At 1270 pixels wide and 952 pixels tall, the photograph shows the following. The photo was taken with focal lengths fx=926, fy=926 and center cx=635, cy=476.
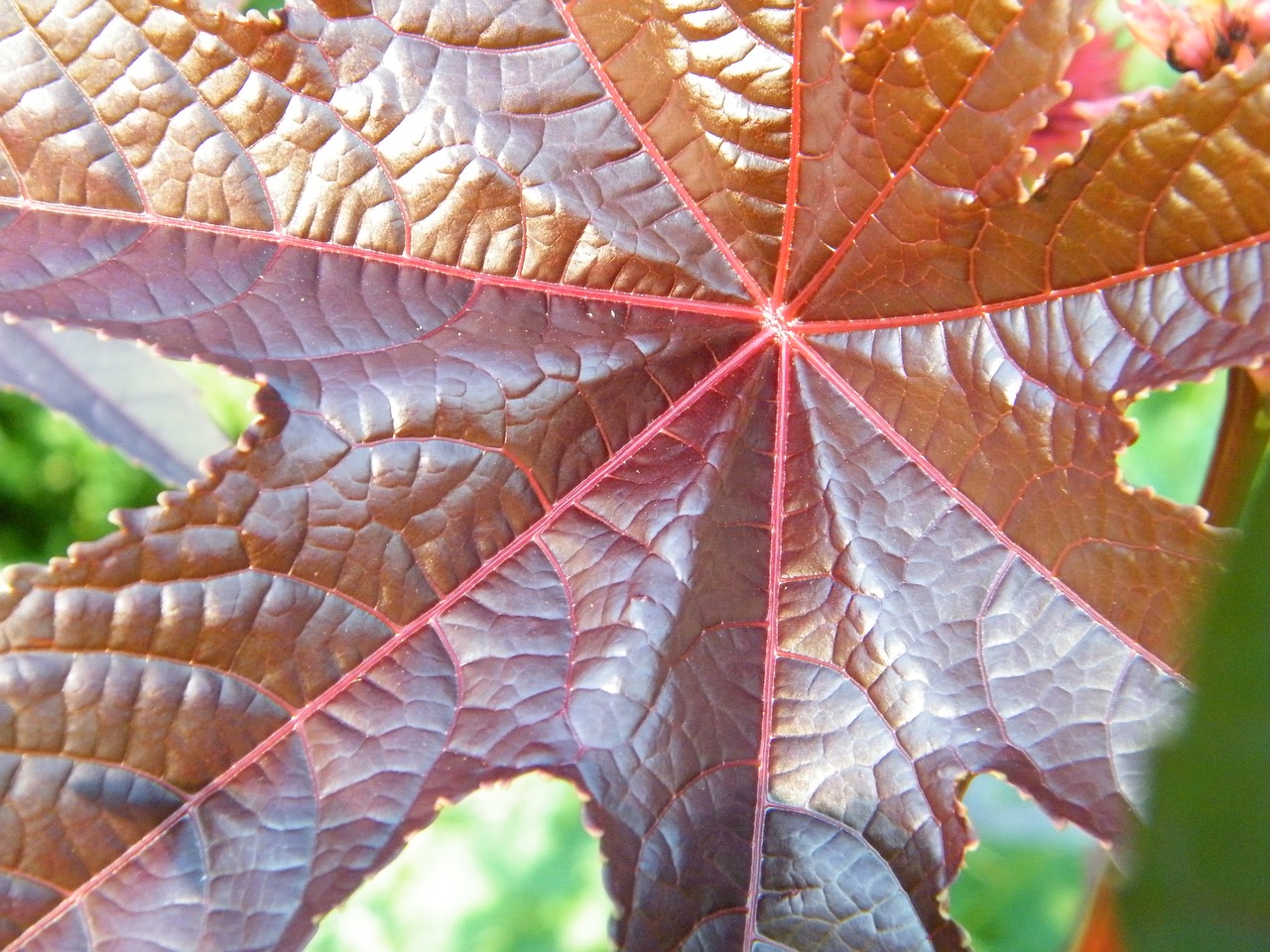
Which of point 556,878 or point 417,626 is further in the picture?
point 556,878

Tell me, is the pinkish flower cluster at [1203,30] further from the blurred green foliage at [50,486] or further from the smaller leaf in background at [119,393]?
the blurred green foliage at [50,486]

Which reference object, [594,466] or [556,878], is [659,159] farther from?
[556,878]

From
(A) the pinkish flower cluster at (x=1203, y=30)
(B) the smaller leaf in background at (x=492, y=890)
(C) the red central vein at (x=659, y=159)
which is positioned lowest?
(B) the smaller leaf in background at (x=492, y=890)

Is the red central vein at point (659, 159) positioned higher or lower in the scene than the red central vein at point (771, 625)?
higher

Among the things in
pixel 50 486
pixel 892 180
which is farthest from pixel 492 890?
pixel 50 486

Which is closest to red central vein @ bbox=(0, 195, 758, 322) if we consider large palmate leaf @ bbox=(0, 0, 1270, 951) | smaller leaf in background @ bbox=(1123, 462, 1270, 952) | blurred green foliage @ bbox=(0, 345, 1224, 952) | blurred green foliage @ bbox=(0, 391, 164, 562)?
large palmate leaf @ bbox=(0, 0, 1270, 951)

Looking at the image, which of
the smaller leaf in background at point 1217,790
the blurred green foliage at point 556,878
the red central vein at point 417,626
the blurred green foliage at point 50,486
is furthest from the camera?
the blurred green foliage at point 50,486

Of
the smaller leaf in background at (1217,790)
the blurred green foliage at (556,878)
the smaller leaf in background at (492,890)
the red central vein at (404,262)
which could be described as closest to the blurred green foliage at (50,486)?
the blurred green foliage at (556,878)
